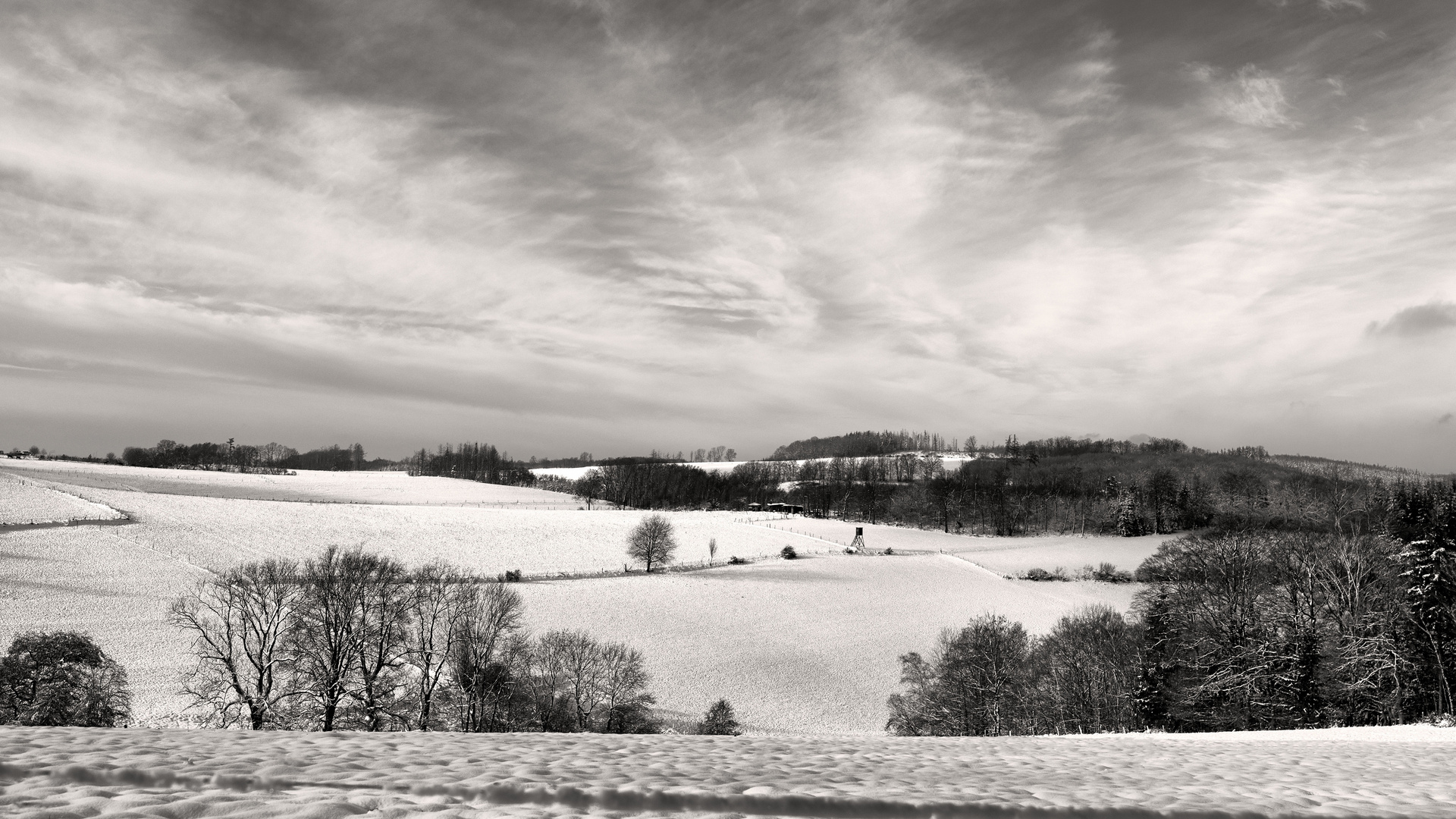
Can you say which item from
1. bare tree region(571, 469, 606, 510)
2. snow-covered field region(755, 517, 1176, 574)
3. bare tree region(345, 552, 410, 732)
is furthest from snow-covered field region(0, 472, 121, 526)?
bare tree region(571, 469, 606, 510)

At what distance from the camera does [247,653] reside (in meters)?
35.2

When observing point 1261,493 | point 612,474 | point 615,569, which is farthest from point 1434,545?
point 612,474

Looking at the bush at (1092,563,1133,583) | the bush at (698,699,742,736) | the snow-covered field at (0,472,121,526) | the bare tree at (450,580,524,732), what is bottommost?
the bush at (698,699,742,736)

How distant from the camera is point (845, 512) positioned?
6250 inches

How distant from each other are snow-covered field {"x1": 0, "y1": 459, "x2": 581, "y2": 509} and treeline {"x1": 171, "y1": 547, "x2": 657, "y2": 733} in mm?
80851

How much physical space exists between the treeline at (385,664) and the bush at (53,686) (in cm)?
420

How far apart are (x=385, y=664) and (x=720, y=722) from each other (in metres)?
17.5

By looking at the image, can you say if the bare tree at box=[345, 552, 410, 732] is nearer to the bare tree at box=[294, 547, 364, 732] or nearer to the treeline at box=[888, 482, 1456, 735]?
the bare tree at box=[294, 547, 364, 732]

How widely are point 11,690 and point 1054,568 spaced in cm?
9185

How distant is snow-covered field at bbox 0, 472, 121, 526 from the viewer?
224 feet

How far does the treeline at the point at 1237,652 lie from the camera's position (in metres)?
35.8

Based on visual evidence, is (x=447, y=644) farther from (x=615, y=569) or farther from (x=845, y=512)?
(x=845, y=512)

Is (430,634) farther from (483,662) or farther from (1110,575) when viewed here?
(1110,575)

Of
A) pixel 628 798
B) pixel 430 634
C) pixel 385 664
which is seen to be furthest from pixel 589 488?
pixel 628 798
